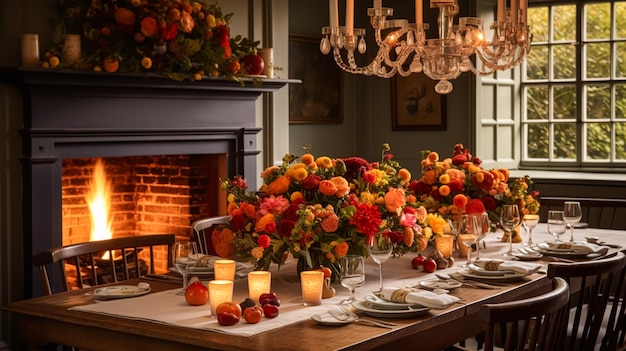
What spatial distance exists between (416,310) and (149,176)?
10.9ft

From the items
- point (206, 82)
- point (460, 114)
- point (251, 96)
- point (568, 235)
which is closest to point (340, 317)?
point (568, 235)

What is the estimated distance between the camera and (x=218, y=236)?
9.71 feet

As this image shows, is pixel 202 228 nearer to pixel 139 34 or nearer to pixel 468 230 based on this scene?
pixel 139 34

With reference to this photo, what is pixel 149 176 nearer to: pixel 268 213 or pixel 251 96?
pixel 251 96

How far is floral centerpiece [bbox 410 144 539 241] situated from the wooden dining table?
0.57 metres

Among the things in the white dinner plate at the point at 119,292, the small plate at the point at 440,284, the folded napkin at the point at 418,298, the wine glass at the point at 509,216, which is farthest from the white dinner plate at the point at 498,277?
the white dinner plate at the point at 119,292

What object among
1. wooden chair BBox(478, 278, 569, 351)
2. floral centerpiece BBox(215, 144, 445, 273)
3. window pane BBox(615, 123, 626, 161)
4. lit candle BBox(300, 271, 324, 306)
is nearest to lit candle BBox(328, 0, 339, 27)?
floral centerpiece BBox(215, 144, 445, 273)

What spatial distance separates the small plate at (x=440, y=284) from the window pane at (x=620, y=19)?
3914mm

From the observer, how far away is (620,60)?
20.8ft

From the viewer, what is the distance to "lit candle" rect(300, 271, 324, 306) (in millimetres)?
2684

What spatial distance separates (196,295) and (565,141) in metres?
4.51

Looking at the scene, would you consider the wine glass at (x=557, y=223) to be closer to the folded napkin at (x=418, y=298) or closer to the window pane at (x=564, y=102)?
the folded napkin at (x=418, y=298)

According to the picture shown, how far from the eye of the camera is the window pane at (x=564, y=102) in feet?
21.6

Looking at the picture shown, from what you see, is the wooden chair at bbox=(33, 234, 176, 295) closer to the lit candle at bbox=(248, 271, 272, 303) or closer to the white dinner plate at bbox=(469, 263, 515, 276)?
the lit candle at bbox=(248, 271, 272, 303)
